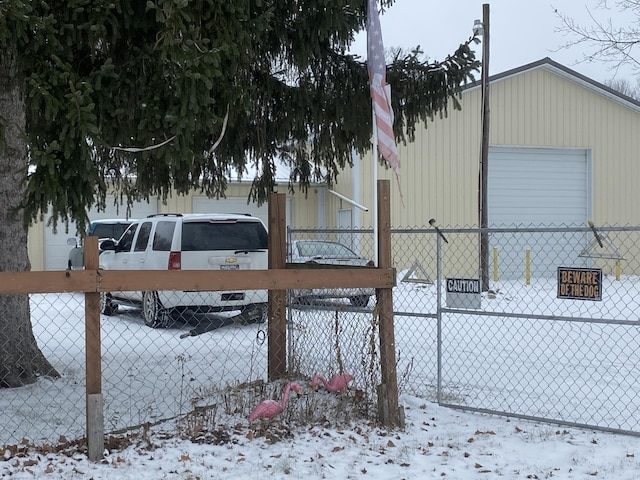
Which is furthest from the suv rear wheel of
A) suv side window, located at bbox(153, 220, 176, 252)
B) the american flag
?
the american flag

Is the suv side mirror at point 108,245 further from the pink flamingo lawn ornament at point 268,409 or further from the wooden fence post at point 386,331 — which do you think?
the wooden fence post at point 386,331

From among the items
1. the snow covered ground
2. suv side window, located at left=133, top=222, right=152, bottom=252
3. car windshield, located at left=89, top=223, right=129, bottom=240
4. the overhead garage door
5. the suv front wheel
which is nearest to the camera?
the snow covered ground

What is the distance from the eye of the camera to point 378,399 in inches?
233

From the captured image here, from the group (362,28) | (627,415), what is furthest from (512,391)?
(362,28)

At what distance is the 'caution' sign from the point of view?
19.0ft

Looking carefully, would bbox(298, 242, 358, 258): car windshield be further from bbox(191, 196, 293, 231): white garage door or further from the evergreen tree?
bbox(191, 196, 293, 231): white garage door

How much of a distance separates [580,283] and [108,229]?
1413 centimetres

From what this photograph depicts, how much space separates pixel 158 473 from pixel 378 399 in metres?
1.91

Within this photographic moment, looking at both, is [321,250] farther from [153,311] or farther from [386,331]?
[386,331]

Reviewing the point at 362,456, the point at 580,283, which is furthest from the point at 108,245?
the point at 580,283

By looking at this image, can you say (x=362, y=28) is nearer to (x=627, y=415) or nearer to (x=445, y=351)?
(x=445, y=351)

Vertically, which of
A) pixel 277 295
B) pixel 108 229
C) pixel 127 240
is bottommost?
pixel 277 295

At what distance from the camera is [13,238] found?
725 centimetres

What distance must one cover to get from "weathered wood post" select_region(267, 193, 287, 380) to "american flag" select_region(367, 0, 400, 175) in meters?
1.06
